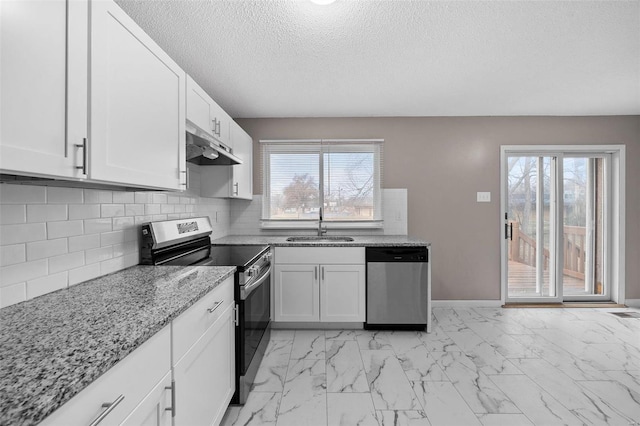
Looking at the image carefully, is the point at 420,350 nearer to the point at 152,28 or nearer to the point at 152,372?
the point at 152,372

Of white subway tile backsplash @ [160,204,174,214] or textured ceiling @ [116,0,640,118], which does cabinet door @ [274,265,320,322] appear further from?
textured ceiling @ [116,0,640,118]

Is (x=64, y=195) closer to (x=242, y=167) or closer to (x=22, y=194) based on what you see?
(x=22, y=194)

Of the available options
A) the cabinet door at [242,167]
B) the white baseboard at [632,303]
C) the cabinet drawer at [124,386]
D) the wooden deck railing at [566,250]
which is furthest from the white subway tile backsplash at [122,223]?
the white baseboard at [632,303]

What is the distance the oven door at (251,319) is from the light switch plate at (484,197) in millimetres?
2733

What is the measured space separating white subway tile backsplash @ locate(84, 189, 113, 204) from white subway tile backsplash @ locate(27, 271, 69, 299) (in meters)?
0.37

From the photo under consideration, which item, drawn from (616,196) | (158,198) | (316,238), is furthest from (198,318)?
(616,196)

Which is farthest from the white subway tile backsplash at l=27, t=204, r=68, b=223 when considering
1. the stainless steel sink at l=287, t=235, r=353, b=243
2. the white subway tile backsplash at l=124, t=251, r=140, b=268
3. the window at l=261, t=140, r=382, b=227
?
the window at l=261, t=140, r=382, b=227

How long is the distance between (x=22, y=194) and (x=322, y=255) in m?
2.19

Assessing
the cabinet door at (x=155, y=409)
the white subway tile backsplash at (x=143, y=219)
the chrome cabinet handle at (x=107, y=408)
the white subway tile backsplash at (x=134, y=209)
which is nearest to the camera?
the chrome cabinet handle at (x=107, y=408)

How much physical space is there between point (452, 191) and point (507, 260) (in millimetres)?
1105

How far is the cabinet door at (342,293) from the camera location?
9.57 ft

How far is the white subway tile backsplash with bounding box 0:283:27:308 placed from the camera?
1051mm

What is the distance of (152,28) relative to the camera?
1.87 metres

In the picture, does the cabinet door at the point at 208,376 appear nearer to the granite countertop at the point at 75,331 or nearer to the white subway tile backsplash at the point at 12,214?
the granite countertop at the point at 75,331
